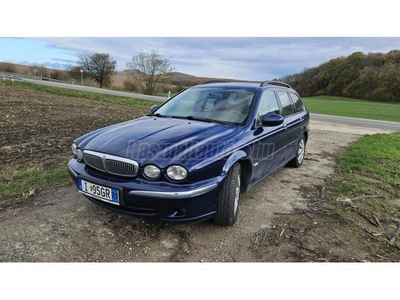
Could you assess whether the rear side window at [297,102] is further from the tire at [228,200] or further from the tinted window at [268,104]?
the tire at [228,200]

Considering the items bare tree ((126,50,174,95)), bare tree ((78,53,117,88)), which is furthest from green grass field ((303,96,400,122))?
bare tree ((78,53,117,88))

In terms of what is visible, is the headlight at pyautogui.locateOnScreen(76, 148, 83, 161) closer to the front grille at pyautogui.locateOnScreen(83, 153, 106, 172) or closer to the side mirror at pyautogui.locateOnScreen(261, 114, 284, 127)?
the front grille at pyautogui.locateOnScreen(83, 153, 106, 172)

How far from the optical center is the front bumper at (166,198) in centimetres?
252

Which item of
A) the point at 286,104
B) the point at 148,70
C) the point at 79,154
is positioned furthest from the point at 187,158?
the point at 148,70

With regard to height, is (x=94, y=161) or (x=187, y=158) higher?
(x=187, y=158)

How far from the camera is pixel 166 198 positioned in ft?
8.21

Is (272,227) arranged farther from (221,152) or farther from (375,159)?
(375,159)

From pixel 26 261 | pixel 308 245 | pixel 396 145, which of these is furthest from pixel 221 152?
pixel 396 145

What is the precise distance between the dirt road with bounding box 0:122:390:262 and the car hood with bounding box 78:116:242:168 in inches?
31.9

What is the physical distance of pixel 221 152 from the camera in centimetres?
282

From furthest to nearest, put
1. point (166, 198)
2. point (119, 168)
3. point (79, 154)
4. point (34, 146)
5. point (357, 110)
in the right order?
point (357, 110) < point (34, 146) < point (79, 154) < point (119, 168) < point (166, 198)

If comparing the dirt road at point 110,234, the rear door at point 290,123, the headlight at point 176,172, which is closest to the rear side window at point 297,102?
the rear door at point 290,123

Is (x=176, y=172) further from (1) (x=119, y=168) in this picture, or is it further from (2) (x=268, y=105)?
(2) (x=268, y=105)

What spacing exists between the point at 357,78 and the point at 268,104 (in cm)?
4985
